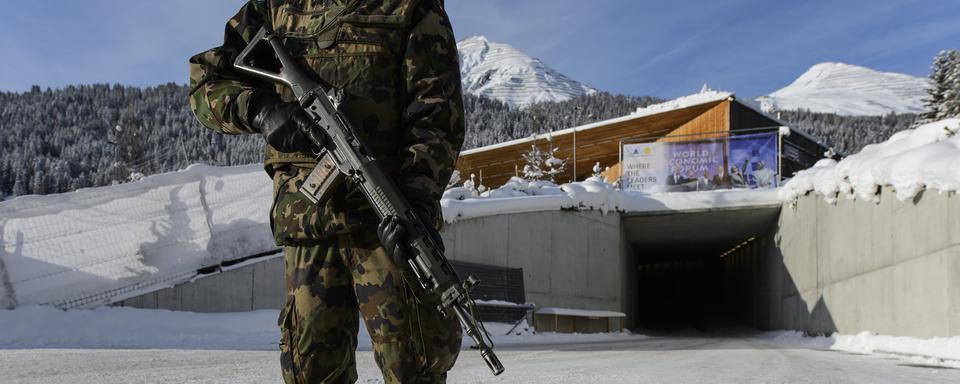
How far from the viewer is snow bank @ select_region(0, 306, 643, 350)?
8703mm

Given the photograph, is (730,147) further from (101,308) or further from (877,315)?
(101,308)

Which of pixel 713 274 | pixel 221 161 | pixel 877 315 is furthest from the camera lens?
pixel 221 161

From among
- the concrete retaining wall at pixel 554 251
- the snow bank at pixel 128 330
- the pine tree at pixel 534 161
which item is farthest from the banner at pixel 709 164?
the snow bank at pixel 128 330

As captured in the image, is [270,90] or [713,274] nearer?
[270,90]

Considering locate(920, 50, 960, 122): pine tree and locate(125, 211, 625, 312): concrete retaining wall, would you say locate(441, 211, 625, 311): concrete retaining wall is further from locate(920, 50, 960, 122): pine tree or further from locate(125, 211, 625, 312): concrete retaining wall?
locate(920, 50, 960, 122): pine tree

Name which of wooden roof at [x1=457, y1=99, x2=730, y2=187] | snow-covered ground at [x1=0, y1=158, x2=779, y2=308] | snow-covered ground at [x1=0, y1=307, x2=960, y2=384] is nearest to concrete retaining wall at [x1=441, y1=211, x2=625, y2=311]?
snow-covered ground at [x1=0, y1=158, x2=779, y2=308]

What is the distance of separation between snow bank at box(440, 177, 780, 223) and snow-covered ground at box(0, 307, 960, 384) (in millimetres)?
5724

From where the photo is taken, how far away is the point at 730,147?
19594 mm

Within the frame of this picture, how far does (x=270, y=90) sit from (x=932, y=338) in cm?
978

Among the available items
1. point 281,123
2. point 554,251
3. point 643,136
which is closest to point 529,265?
point 554,251

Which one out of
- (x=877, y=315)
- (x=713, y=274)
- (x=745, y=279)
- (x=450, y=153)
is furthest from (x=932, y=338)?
(x=713, y=274)

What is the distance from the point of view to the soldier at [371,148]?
2.06 m

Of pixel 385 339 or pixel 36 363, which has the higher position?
pixel 385 339

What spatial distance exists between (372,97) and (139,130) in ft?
271
